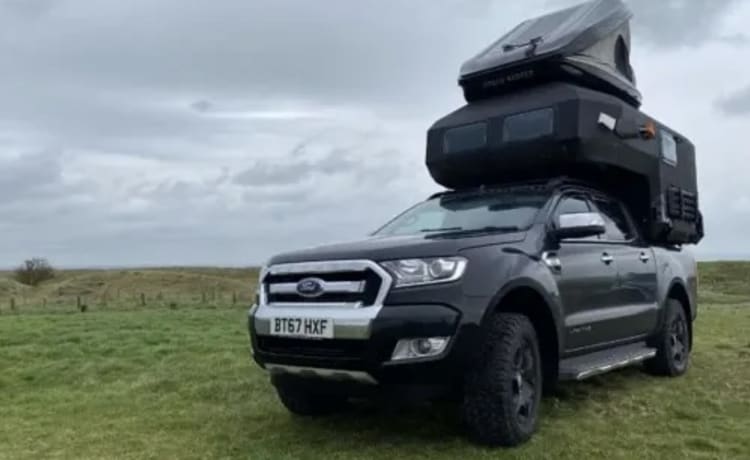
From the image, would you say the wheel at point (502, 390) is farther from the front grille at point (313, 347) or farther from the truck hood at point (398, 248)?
the front grille at point (313, 347)

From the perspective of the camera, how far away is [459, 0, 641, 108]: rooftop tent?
6.38 metres

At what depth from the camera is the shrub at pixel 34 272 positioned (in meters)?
45.7

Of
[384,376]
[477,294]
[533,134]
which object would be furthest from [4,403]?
[533,134]

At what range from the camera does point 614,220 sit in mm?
6215

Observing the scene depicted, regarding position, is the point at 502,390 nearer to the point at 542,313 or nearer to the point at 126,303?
the point at 542,313

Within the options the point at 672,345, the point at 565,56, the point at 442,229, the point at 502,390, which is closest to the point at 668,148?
the point at 565,56

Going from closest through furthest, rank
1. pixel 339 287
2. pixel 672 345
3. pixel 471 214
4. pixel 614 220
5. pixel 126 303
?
1. pixel 339 287
2. pixel 471 214
3. pixel 614 220
4. pixel 672 345
5. pixel 126 303

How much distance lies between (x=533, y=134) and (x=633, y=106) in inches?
72.6

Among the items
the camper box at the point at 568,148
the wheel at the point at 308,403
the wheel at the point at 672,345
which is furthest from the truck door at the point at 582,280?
the wheel at the point at 308,403

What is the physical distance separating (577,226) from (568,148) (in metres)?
1.19

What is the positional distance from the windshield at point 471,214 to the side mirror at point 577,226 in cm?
20

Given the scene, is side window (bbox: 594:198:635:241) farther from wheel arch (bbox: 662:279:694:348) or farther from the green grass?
the green grass

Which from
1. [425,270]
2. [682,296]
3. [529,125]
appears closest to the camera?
[425,270]

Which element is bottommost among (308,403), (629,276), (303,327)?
(308,403)
